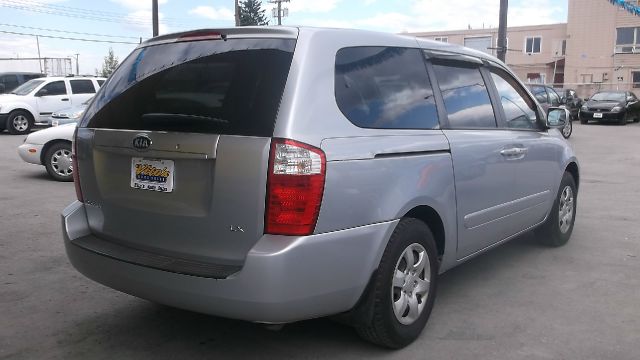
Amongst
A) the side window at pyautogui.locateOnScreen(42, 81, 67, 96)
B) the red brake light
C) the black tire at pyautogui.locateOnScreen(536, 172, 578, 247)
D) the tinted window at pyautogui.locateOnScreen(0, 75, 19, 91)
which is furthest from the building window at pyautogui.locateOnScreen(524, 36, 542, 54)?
the red brake light

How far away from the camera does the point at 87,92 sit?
60.6 ft

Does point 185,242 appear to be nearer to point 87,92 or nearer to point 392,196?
point 392,196

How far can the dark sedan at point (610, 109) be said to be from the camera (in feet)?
78.0

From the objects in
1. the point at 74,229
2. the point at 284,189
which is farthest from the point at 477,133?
the point at 74,229

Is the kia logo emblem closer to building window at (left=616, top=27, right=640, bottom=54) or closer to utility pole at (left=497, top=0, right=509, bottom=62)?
utility pole at (left=497, top=0, right=509, bottom=62)

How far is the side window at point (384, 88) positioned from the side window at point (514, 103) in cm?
112

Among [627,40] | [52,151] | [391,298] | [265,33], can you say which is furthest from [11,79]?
[627,40]

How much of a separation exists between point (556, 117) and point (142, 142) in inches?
148

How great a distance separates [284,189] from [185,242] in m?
0.63

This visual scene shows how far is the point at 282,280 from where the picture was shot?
9.01ft

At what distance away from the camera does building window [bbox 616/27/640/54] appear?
41.8 meters

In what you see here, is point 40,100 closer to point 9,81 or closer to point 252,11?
point 9,81

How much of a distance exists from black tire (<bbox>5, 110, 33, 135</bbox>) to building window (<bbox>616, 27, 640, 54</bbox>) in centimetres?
3905

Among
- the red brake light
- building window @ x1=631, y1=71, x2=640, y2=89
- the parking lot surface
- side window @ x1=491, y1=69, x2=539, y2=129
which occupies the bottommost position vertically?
the parking lot surface
